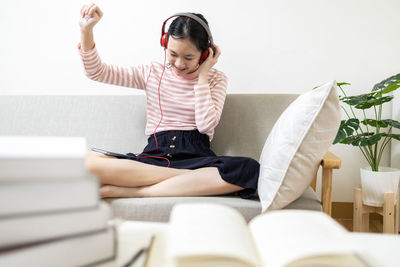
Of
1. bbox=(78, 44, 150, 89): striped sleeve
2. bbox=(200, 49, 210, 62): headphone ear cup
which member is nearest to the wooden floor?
bbox=(200, 49, 210, 62): headphone ear cup

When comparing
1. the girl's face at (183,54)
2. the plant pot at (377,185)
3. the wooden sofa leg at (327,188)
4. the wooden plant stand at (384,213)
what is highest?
the girl's face at (183,54)

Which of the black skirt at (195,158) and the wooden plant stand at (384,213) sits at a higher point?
the black skirt at (195,158)

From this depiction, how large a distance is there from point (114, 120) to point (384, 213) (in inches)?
53.1

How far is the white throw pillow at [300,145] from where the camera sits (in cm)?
105

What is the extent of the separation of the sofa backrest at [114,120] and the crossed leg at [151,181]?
0.43 meters

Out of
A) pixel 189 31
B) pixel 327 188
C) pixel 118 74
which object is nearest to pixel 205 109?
pixel 189 31

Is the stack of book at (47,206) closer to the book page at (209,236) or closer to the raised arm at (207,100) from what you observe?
the book page at (209,236)

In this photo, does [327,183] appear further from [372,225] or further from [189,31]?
[372,225]

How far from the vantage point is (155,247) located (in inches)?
19.2

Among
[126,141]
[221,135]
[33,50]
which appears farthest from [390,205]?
[33,50]

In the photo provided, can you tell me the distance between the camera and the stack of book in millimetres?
370

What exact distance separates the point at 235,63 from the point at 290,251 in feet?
5.85

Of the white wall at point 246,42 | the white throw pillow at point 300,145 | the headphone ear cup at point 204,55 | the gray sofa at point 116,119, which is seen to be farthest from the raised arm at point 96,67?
the white throw pillow at point 300,145

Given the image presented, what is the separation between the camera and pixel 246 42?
2.06 meters
